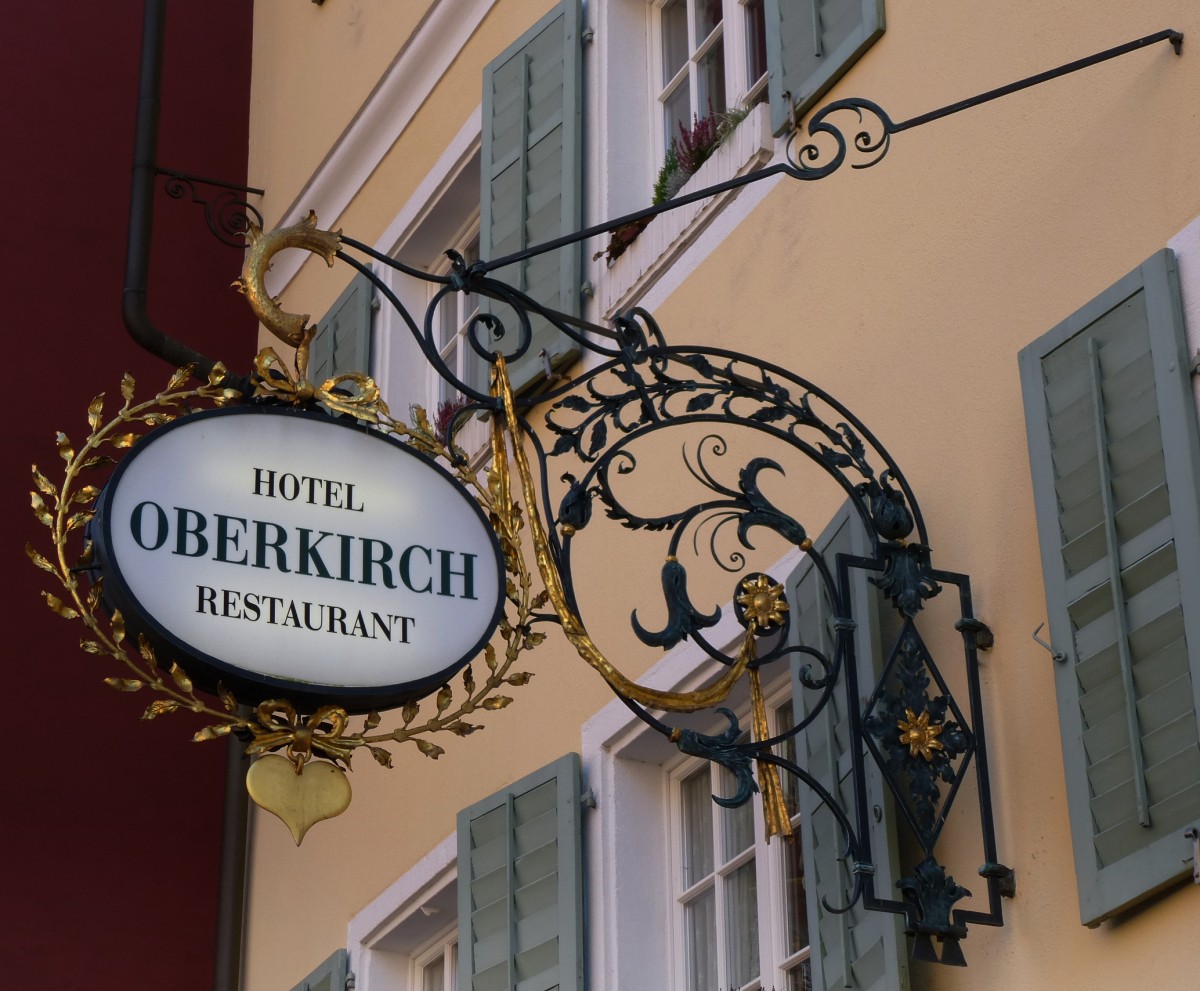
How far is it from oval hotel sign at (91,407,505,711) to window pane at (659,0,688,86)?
3136mm

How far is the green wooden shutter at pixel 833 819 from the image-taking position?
15.0 feet

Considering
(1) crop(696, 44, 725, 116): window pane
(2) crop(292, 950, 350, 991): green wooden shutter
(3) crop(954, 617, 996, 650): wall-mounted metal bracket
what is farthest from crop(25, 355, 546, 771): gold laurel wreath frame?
(2) crop(292, 950, 350, 991): green wooden shutter

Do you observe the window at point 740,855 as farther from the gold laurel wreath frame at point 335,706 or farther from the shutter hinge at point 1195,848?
the shutter hinge at point 1195,848

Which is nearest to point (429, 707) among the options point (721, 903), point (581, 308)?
point (581, 308)

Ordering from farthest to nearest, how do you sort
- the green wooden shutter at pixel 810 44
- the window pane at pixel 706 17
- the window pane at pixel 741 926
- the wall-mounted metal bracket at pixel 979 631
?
the window pane at pixel 706 17, the green wooden shutter at pixel 810 44, the window pane at pixel 741 926, the wall-mounted metal bracket at pixel 979 631

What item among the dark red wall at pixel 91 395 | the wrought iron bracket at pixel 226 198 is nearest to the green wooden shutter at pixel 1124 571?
the dark red wall at pixel 91 395

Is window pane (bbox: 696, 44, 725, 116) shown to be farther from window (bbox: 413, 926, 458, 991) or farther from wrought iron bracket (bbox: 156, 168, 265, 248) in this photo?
wrought iron bracket (bbox: 156, 168, 265, 248)

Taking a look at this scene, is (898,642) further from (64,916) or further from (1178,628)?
(64,916)

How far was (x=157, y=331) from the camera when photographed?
9062 millimetres

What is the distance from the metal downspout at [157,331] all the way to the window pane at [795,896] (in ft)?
11.9

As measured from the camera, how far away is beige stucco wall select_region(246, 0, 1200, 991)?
4.46 meters

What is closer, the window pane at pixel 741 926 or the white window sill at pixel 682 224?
the window pane at pixel 741 926

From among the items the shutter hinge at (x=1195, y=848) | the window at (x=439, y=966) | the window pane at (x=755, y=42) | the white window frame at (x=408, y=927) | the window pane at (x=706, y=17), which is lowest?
the shutter hinge at (x=1195, y=848)

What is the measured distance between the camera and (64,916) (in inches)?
338
